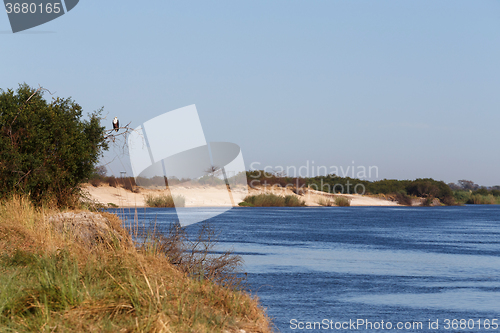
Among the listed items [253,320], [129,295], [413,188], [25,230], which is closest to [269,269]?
[25,230]

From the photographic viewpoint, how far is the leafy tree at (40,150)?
1404 cm

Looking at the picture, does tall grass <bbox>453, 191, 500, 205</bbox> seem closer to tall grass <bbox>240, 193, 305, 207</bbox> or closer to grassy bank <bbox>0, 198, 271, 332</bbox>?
tall grass <bbox>240, 193, 305, 207</bbox>

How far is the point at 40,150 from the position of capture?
14.8m

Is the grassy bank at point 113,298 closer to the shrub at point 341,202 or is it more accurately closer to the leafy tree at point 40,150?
the leafy tree at point 40,150

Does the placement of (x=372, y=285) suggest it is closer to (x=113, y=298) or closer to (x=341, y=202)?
(x=113, y=298)

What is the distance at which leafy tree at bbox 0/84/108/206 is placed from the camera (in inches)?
553

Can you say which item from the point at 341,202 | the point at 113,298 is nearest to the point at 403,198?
the point at 341,202

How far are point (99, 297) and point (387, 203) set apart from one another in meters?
109

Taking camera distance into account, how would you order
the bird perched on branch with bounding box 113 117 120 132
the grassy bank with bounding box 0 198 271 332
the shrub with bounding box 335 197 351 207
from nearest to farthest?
1. the grassy bank with bounding box 0 198 271 332
2. the bird perched on branch with bounding box 113 117 120 132
3. the shrub with bounding box 335 197 351 207

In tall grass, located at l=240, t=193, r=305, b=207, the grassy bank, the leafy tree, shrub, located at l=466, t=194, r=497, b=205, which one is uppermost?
the leafy tree

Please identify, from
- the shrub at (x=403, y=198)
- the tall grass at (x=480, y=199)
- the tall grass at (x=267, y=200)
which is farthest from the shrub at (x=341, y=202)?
the tall grass at (x=480, y=199)

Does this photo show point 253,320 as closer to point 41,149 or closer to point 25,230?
point 25,230

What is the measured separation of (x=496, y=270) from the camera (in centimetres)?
1998

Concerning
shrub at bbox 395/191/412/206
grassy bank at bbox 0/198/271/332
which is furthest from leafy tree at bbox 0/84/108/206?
shrub at bbox 395/191/412/206
